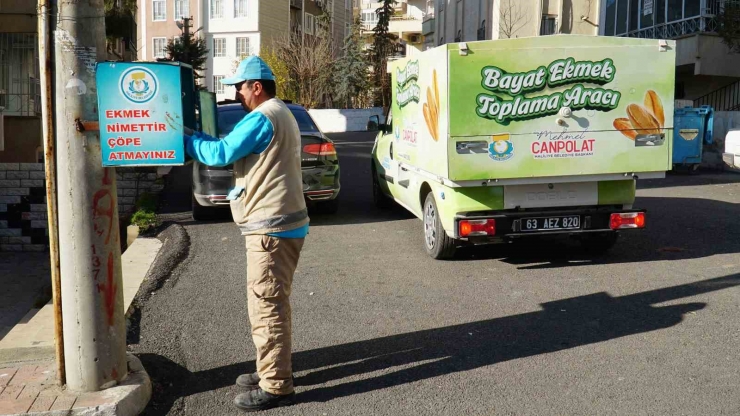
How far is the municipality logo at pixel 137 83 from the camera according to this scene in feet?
14.5

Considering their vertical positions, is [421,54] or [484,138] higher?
[421,54]

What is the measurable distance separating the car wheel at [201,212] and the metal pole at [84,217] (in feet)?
22.0

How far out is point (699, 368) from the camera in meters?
5.25

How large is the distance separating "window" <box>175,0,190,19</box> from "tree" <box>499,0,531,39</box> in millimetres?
29299

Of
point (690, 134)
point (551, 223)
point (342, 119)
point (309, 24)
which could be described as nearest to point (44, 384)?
point (551, 223)

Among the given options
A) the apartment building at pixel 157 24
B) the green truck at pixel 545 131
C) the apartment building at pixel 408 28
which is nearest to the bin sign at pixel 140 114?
the green truck at pixel 545 131

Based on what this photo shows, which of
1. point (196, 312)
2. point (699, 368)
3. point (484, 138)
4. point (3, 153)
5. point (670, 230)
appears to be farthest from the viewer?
point (3, 153)

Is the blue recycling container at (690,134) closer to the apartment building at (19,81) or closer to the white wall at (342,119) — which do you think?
the apartment building at (19,81)

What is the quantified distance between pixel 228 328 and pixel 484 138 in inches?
126

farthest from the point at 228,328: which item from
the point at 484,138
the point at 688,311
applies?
the point at 688,311

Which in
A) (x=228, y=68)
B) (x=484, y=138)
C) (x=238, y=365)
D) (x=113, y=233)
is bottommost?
(x=238, y=365)

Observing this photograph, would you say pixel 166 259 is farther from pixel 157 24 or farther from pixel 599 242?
pixel 157 24

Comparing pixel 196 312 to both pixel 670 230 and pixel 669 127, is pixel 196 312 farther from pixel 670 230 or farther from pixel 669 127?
pixel 670 230

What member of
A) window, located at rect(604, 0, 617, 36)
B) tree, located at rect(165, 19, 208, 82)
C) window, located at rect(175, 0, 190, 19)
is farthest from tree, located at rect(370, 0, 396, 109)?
window, located at rect(604, 0, 617, 36)
